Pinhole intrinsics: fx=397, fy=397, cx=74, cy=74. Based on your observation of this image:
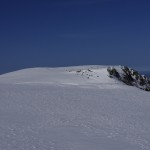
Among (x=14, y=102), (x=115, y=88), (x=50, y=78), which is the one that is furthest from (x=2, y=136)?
(x=50, y=78)

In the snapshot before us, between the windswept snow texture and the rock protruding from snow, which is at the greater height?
the rock protruding from snow

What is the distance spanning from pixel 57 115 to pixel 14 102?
3.29m

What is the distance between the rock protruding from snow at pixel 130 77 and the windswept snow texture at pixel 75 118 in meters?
4.59

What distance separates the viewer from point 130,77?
129 ft

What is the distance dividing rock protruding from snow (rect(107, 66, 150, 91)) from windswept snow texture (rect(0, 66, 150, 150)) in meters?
4.59

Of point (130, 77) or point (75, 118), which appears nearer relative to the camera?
point (75, 118)

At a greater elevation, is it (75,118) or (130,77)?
(130,77)

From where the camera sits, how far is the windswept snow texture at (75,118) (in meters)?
14.6

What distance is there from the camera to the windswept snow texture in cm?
1461

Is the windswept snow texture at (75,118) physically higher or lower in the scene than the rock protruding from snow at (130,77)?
lower

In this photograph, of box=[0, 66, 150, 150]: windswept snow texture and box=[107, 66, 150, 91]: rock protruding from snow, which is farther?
box=[107, 66, 150, 91]: rock protruding from snow

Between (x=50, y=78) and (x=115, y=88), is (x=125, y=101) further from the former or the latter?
(x=50, y=78)

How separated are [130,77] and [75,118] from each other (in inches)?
808

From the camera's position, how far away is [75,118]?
19578mm
